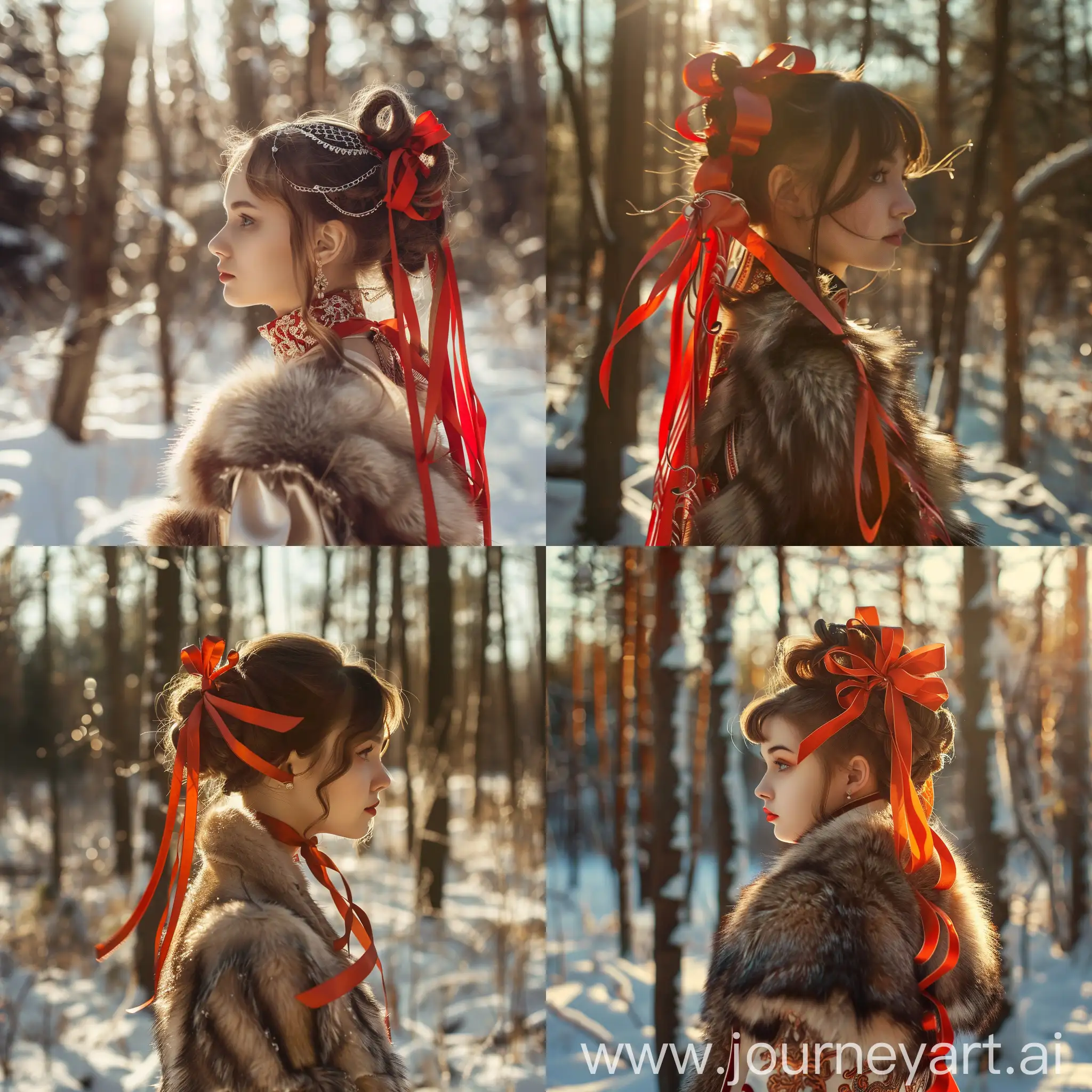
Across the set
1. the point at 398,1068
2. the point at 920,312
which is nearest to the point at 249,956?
the point at 398,1068

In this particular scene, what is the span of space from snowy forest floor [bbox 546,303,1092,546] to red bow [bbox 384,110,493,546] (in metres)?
0.23

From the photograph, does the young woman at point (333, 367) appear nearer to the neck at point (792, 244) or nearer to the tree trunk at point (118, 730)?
the neck at point (792, 244)

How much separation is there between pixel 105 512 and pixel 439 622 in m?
1.00

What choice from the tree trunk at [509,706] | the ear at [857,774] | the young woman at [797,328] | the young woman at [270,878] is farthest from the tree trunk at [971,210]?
the young woman at [270,878]

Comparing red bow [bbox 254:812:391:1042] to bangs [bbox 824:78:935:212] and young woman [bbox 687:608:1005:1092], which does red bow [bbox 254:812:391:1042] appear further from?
bangs [bbox 824:78:935:212]

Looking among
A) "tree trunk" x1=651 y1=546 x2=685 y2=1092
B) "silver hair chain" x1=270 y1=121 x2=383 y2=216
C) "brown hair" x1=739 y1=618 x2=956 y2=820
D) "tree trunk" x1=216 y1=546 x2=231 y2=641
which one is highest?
"silver hair chain" x1=270 y1=121 x2=383 y2=216

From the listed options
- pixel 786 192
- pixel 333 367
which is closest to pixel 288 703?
pixel 333 367

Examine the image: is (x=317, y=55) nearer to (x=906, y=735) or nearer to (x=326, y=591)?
(x=326, y=591)

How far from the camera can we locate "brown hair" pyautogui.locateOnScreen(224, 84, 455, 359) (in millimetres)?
1577

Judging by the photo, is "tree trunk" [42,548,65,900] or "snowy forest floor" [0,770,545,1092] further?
"tree trunk" [42,548,65,900]

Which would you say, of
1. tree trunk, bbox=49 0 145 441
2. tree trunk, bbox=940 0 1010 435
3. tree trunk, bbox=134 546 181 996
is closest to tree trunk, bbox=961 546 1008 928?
tree trunk, bbox=940 0 1010 435

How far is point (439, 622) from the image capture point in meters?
2.79

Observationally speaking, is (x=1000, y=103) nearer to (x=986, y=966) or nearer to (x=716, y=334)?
(x=716, y=334)

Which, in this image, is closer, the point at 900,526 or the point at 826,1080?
the point at 826,1080
